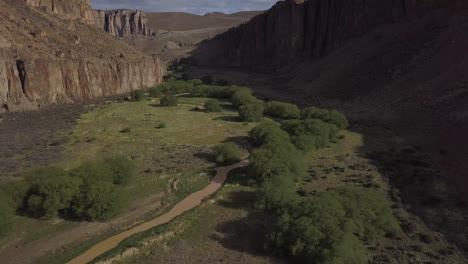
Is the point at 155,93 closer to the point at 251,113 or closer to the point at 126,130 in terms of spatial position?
the point at 251,113

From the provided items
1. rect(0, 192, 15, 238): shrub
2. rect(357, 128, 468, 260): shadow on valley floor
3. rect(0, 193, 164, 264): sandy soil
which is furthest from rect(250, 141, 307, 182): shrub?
rect(0, 192, 15, 238): shrub

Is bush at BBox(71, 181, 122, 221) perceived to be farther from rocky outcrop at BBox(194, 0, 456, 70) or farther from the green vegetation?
rocky outcrop at BBox(194, 0, 456, 70)

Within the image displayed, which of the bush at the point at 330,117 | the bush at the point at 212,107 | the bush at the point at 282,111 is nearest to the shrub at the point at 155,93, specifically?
the bush at the point at 212,107

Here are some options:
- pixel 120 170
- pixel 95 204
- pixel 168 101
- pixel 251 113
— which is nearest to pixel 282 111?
pixel 251 113

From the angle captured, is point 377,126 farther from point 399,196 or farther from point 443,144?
point 399,196

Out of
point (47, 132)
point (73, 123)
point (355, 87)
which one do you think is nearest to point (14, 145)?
point (47, 132)

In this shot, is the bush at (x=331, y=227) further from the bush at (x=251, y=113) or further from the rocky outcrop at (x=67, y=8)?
the rocky outcrop at (x=67, y=8)
